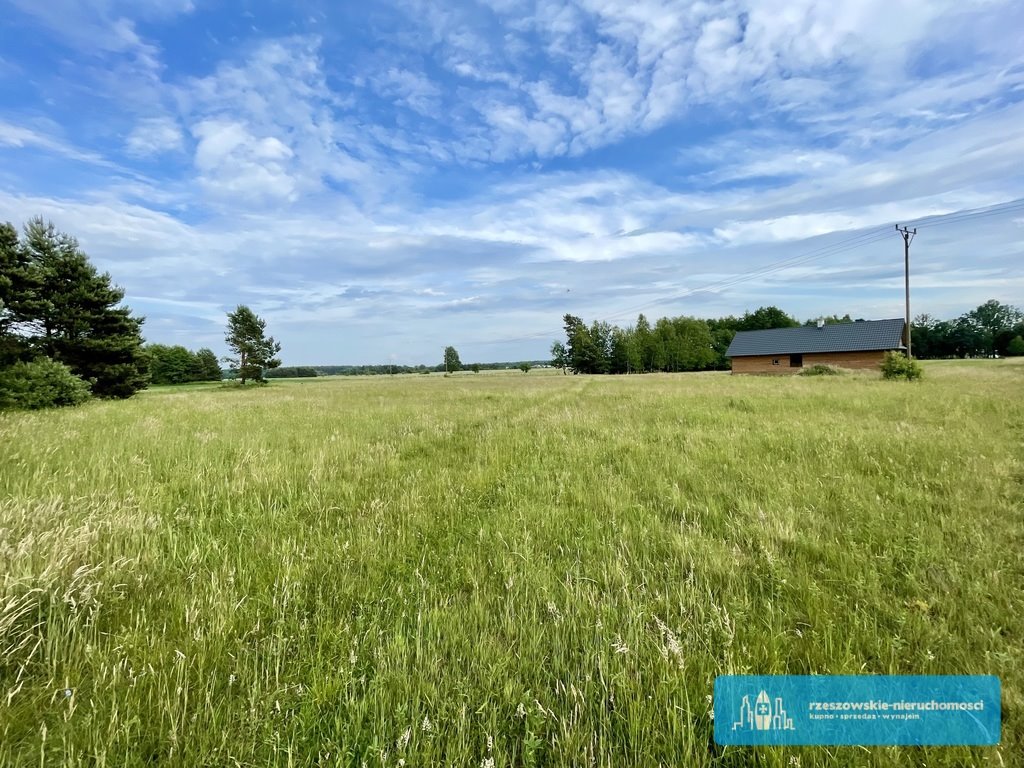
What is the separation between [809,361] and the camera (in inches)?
1991

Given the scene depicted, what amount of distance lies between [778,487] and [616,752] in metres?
4.58

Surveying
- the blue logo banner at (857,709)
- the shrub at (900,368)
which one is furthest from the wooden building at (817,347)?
the blue logo banner at (857,709)

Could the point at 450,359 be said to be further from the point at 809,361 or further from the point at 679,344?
the point at 809,361

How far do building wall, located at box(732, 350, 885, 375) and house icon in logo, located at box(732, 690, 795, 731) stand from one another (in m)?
52.9

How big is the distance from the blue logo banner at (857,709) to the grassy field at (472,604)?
75 millimetres

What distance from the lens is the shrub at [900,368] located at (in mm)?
25719

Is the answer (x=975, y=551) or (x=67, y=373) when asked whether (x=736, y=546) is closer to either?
(x=975, y=551)

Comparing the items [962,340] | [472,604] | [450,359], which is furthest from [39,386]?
[962,340]

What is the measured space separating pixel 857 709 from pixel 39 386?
28622 mm

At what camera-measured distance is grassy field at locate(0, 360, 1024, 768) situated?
1.72 m

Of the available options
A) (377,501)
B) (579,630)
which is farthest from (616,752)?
(377,501)

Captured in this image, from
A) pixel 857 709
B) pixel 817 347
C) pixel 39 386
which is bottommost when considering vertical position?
pixel 857 709

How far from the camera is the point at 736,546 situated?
351cm

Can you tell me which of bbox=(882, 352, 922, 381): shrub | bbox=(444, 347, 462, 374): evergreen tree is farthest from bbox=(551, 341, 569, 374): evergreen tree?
bbox=(882, 352, 922, 381): shrub
